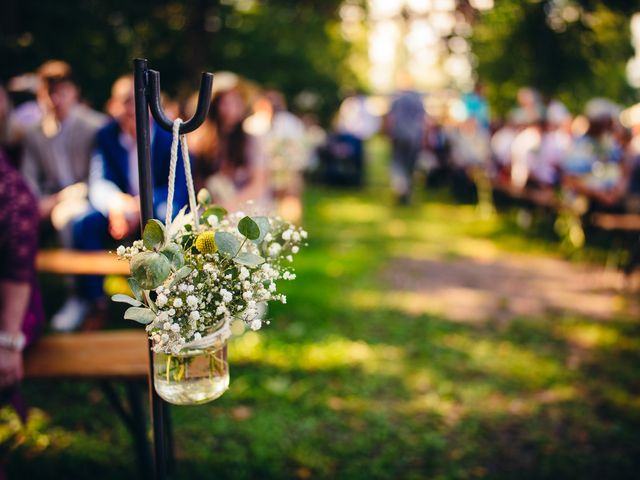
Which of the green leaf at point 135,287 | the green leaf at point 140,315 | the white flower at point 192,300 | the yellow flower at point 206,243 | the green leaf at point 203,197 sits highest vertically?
the green leaf at point 203,197

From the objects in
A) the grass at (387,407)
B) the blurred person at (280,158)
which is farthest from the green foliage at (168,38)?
the grass at (387,407)

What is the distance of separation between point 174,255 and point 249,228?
193mm

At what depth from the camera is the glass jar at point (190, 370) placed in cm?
148

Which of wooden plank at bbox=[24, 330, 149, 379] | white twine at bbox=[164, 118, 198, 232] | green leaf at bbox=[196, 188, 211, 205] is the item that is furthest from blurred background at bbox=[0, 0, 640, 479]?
white twine at bbox=[164, 118, 198, 232]

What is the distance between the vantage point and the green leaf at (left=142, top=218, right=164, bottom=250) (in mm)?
1343

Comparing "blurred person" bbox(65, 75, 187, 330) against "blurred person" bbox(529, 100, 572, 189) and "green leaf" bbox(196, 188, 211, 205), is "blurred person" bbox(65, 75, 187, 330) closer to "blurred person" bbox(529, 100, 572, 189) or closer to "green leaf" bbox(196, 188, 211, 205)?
"green leaf" bbox(196, 188, 211, 205)

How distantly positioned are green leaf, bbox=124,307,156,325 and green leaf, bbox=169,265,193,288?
3.3 inches

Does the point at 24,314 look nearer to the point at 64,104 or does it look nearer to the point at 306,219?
the point at 64,104

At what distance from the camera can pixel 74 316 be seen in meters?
4.55

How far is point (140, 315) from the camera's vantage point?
1340 mm

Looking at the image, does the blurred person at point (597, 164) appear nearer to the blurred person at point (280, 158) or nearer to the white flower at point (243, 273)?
the blurred person at point (280, 158)

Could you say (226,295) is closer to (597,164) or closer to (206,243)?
(206,243)

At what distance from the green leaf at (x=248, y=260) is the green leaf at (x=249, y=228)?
0.05 metres

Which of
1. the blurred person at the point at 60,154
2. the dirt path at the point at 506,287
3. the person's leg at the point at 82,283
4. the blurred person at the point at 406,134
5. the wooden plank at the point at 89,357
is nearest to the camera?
the wooden plank at the point at 89,357
